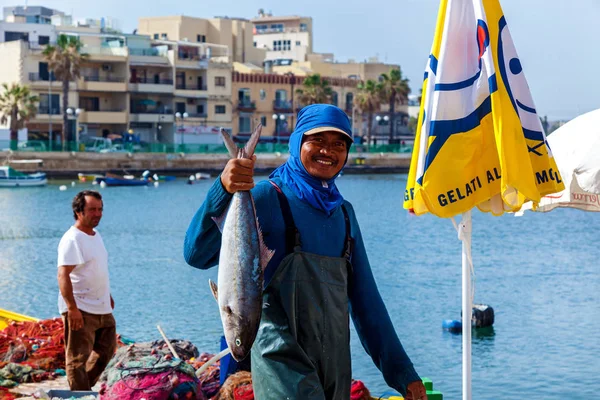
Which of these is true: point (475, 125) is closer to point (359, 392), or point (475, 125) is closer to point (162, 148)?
point (359, 392)

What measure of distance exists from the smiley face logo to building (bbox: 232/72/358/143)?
263 ft

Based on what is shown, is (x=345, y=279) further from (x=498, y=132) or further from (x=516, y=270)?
(x=516, y=270)

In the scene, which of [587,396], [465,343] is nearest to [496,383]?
[587,396]

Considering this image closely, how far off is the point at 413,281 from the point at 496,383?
1325 centimetres

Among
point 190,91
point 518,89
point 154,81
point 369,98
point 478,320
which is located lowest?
point 478,320

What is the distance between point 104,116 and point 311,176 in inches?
2957

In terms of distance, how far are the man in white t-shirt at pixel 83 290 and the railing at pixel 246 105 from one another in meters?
80.8

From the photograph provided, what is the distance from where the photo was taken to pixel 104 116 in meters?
77.2

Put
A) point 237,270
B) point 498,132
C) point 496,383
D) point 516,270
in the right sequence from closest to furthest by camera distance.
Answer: point 237,270, point 498,132, point 496,383, point 516,270

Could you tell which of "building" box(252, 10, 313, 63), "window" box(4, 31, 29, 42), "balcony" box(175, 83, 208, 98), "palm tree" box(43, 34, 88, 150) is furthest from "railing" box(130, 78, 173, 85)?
"building" box(252, 10, 313, 63)

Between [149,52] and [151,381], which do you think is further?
[149,52]

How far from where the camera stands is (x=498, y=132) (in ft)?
21.7

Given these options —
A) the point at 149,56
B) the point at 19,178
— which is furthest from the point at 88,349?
the point at 149,56

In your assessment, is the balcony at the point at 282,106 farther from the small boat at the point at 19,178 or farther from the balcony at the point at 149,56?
the small boat at the point at 19,178
